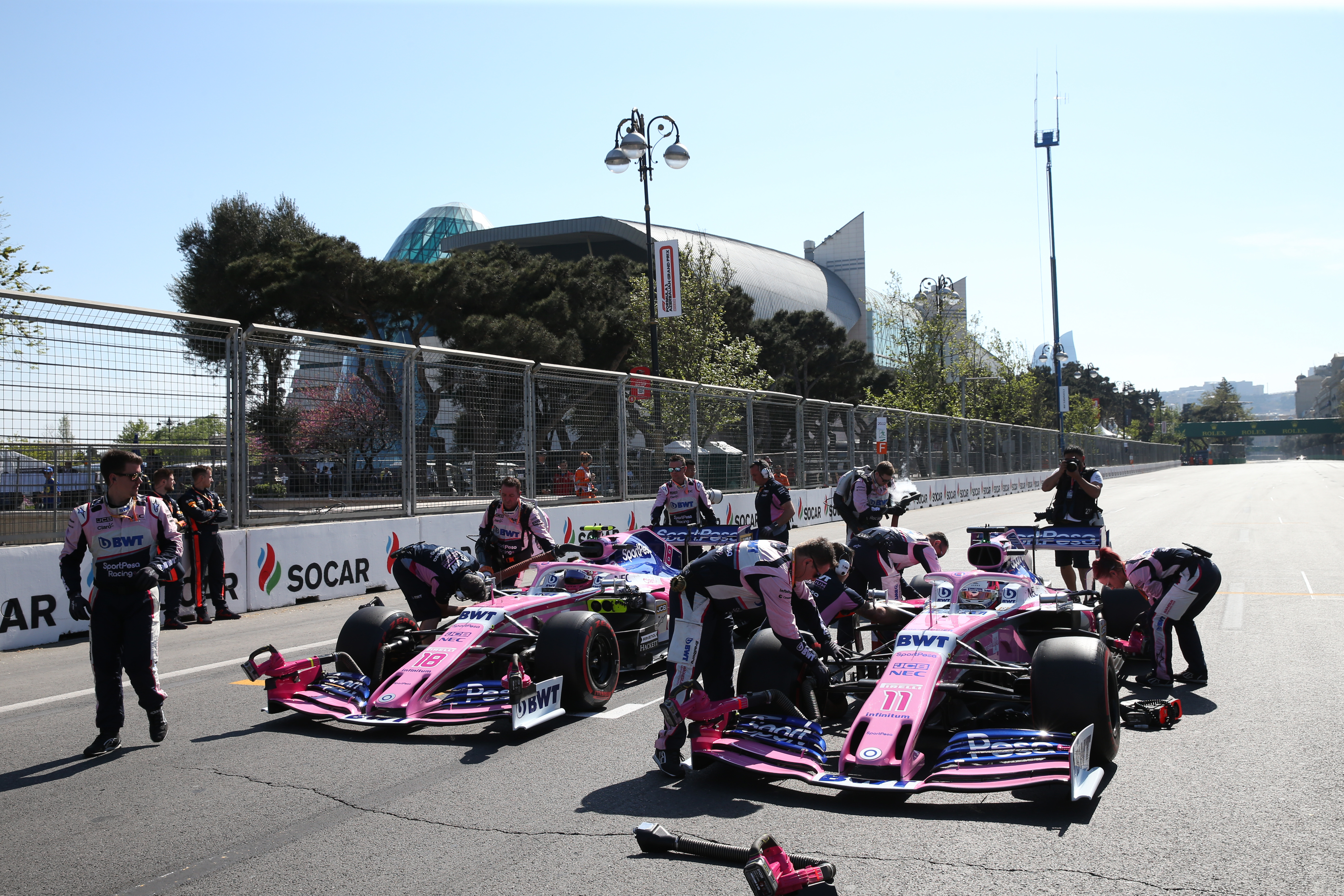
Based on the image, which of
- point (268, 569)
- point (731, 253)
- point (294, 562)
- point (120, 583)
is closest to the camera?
point (120, 583)

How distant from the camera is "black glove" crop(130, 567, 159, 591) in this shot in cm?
588

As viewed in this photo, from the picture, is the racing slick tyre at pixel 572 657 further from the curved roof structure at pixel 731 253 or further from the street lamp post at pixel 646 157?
the curved roof structure at pixel 731 253

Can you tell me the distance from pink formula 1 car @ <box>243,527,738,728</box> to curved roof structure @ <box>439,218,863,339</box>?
38.6 m

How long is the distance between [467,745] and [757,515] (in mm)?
5318

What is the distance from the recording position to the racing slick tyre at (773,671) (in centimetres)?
561

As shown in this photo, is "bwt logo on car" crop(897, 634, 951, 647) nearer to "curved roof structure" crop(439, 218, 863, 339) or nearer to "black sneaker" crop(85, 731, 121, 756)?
"black sneaker" crop(85, 731, 121, 756)

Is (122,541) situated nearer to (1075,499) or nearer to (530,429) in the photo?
(1075,499)

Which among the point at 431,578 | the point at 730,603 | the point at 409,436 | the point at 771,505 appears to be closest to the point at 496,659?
the point at 431,578

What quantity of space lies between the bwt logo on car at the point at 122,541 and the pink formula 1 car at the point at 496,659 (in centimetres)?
95

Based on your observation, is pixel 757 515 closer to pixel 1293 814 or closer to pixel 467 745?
pixel 467 745

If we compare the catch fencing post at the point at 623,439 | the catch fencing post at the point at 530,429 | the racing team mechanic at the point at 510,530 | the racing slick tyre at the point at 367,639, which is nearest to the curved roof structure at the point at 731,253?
the catch fencing post at the point at 623,439

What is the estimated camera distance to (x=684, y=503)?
37.1 ft

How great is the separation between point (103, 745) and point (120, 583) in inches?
36.1

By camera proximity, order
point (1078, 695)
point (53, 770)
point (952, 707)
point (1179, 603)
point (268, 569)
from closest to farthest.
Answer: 1. point (1078, 695)
2. point (53, 770)
3. point (952, 707)
4. point (1179, 603)
5. point (268, 569)
